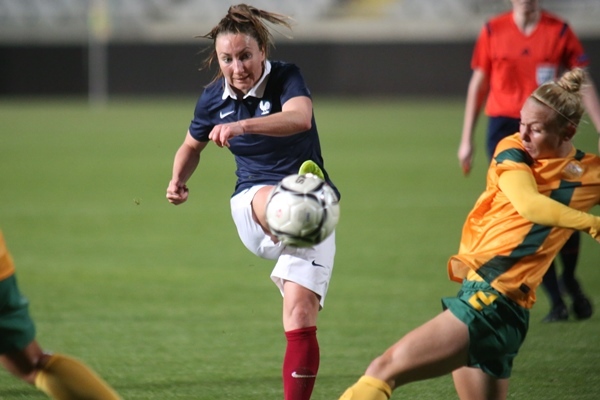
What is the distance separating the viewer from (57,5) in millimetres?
32781

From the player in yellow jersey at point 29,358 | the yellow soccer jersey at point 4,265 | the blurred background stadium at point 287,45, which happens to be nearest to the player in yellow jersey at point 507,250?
the player in yellow jersey at point 29,358

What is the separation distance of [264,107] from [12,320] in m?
1.54

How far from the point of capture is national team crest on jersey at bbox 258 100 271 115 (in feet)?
14.3

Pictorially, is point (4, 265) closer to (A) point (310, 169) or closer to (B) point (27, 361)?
(B) point (27, 361)

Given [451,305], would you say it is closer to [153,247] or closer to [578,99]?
[578,99]

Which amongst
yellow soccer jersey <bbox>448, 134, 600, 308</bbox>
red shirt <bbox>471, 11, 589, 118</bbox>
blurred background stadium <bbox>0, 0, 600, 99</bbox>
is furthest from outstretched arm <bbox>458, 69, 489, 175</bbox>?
blurred background stadium <bbox>0, 0, 600, 99</bbox>

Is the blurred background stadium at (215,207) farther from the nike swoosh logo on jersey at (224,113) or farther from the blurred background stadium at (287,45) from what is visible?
the nike swoosh logo on jersey at (224,113)

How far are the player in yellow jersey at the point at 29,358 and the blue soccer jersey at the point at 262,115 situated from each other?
1.35 meters

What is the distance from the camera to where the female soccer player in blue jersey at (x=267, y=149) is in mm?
4156

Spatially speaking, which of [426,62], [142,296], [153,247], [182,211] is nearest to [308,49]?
[426,62]

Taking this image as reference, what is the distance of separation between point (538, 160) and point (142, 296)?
4.26 m

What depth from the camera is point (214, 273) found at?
8227mm

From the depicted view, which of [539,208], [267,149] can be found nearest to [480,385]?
[539,208]

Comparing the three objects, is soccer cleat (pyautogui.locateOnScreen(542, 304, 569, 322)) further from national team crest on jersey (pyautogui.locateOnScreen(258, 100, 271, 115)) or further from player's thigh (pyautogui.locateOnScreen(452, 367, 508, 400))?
national team crest on jersey (pyautogui.locateOnScreen(258, 100, 271, 115))
